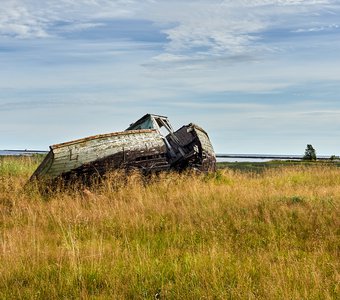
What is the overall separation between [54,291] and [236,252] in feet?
9.76

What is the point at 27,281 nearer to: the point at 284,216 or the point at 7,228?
the point at 7,228

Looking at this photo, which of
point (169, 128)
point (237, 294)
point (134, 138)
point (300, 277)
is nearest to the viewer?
point (237, 294)

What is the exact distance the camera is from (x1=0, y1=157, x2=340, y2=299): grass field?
5.44m

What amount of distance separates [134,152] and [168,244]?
691 cm

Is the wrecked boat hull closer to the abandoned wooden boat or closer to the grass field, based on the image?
the abandoned wooden boat

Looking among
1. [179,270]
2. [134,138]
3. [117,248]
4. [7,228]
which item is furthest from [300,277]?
[134,138]

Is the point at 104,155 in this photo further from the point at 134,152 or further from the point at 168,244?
the point at 168,244

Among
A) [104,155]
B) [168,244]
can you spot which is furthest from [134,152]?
[168,244]

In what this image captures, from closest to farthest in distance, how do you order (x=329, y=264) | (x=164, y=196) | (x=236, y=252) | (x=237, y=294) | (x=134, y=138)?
(x=237, y=294) < (x=329, y=264) < (x=236, y=252) < (x=164, y=196) < (x=134, y=138)

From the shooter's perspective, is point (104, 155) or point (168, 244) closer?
point (168, 244)

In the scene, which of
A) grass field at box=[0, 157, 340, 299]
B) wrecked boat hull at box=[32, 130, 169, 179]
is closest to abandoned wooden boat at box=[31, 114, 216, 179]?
wrecked boat hull at box=[32, 130, 169, 179]

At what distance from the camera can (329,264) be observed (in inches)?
252

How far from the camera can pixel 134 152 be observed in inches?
567

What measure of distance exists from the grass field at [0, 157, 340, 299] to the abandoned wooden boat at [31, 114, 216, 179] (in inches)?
24.7
